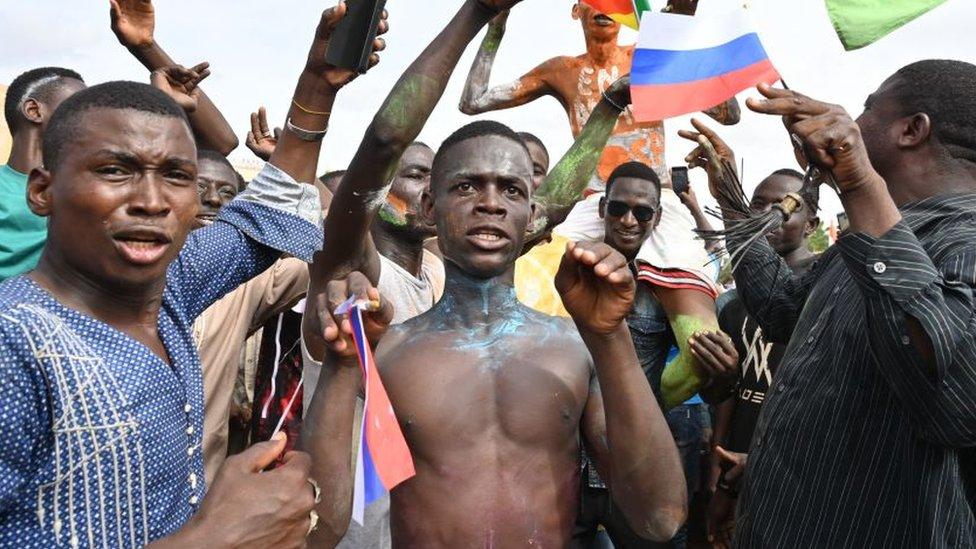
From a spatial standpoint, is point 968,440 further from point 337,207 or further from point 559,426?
point 337,207

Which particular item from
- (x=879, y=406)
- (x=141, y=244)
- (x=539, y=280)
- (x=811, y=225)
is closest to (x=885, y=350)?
(x=879, y=406)

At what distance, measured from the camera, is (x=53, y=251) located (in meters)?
1.74

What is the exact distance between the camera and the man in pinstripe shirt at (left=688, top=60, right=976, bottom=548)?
2.01 m

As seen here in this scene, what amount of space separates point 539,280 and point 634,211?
575mm

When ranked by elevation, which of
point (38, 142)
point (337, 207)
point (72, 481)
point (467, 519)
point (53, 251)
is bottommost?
point (467, 519)

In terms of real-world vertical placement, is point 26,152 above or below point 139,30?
below

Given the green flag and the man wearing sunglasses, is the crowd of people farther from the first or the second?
the man wearing sunglasses

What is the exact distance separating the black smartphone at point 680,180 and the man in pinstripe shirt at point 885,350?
7.96ft

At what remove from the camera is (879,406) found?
2.27 metres

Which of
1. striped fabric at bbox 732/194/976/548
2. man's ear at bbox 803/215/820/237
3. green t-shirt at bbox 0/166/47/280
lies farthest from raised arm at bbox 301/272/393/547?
man's ear at bbox 803/215/820/237

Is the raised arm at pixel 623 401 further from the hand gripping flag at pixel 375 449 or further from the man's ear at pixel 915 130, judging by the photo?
the man's ear at pixel 915 130

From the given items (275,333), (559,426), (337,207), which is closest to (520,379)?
(559,426)

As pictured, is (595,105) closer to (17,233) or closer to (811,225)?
(811,225)

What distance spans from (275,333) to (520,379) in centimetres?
159
